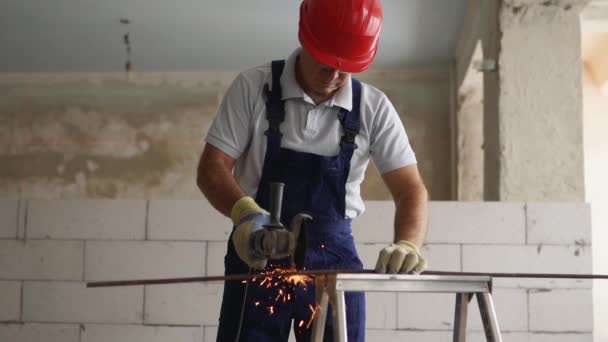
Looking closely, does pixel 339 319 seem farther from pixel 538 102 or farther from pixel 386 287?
pixel 538 102

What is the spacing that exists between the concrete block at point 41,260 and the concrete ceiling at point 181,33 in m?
2.30

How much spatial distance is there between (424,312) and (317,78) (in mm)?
1731

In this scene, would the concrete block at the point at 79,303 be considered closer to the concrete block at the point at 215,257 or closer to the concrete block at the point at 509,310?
the concrete block at the point at 215,257

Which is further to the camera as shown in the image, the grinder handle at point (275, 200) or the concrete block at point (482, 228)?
the concrete block at point (482, 228)

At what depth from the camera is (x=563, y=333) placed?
3393 millimetres

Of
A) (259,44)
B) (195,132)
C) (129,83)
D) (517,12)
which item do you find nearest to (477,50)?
(517,12)

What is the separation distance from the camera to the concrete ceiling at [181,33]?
5.34 metres

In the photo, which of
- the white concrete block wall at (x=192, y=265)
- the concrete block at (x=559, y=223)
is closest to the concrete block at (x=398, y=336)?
the white concrete block wall at (x=192, y=265)

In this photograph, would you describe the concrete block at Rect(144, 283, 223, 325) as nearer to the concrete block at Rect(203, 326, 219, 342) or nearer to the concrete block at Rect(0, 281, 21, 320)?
the concrete block at Rect(203, 326, 219, 342)

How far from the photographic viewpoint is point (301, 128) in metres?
2.04

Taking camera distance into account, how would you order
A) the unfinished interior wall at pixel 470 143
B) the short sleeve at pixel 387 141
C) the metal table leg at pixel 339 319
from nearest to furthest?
the metal table leg at pixel 339 319
the short sleeve at pixel 387 141
the unfinished interior wall at pixel 470 143

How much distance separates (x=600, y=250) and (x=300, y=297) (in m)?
5.34

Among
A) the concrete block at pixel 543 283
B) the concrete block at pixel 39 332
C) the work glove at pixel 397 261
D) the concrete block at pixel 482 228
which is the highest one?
the concrete block at pixel 482 228

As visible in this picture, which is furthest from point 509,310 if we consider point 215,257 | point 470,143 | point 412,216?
point 470,143
